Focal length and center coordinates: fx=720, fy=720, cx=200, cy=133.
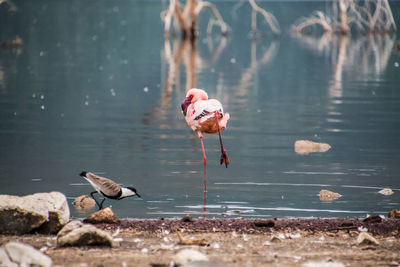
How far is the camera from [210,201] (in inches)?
381

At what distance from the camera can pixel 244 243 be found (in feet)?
24.0

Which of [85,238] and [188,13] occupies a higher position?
[188,13]

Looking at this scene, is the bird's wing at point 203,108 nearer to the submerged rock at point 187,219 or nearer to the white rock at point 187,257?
the submerged rock at point 187,219

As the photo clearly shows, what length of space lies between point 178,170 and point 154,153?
1.57 meters

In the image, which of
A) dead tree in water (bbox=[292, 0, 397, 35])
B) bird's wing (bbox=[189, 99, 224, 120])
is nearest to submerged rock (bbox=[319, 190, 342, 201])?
bird's wing (bbox=[189, 99, 224, 120])

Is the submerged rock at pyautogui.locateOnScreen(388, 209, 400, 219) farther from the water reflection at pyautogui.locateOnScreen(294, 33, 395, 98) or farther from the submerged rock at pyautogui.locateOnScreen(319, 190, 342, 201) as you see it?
the water reflection at pyautogui.locateOnScreen(294, 33, 395, 98)

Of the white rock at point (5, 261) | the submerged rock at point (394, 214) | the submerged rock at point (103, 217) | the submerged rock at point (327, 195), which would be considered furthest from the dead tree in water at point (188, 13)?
the white rock at point (5, 261)

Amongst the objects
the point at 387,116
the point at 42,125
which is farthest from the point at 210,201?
the point at 387,116

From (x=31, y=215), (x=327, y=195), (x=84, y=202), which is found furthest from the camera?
(x=327, y=195)

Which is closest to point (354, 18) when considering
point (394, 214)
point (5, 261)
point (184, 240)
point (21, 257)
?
point (394, 214)

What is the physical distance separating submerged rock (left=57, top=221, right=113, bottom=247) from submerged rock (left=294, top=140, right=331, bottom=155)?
23.3 feet

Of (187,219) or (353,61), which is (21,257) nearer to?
(187,219)

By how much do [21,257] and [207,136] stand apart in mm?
9542

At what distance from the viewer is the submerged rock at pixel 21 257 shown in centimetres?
602
